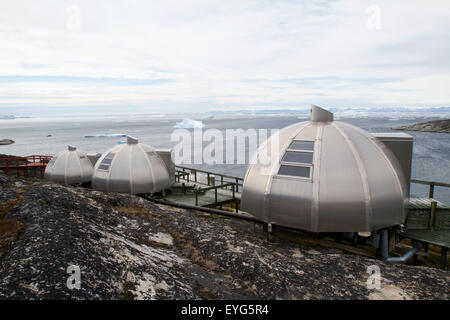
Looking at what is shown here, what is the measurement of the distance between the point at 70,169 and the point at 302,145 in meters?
19.8

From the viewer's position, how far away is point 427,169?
192 ft

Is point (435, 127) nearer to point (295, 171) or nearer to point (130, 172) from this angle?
point (130, 172)

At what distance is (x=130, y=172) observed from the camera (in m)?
18.1

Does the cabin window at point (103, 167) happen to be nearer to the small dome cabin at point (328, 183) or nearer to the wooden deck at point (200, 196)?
the wooden deck at point (200, 196)

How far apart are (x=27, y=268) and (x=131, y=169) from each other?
14.2 m

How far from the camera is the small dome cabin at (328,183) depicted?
29.0 feet

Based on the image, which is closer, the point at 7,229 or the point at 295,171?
the point at 7,229

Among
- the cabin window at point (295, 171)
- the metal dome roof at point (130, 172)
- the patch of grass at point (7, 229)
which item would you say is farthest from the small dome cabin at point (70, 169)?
the cabin window at point (295, 171)

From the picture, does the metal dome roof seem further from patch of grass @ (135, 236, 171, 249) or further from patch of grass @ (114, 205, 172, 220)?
patch of grass @ (135, 236, 171, 249)

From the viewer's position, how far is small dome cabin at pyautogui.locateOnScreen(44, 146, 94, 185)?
905 inches

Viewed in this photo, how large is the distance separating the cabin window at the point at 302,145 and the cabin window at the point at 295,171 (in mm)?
797

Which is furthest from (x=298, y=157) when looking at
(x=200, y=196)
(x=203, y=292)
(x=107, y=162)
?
(x=107, y=162)

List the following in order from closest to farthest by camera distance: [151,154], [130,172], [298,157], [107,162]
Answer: [298,157]
[130,172]
[107,162]
[151,154]
